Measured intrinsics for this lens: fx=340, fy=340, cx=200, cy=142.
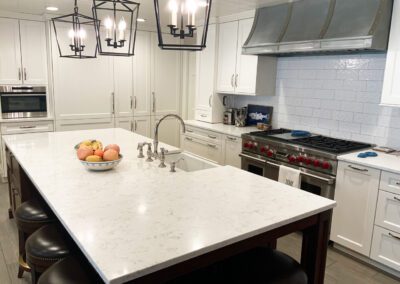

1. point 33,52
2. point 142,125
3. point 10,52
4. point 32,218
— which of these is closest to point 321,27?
point 32,218

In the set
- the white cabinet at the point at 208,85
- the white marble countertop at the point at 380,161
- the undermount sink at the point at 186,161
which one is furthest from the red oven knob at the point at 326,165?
the white cabinet at the point at 208,85

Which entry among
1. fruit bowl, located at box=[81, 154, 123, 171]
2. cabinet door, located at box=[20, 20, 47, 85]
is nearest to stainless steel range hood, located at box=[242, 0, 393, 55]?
fruit bowl, located at box=[81, 154, 123, 171]

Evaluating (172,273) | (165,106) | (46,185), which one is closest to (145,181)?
(46,185)

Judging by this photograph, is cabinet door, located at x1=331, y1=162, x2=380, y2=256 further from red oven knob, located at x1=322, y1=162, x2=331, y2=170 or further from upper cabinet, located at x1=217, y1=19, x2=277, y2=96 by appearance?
upper cabinet, located at x1=217, y1=19, x2=277, y2=96

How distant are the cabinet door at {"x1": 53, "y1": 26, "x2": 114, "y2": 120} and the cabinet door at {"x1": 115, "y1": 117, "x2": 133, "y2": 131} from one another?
0.16 meters

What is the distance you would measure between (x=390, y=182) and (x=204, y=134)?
2.51 m

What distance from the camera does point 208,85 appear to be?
4910 millimetres

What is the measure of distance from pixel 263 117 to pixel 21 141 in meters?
2.88

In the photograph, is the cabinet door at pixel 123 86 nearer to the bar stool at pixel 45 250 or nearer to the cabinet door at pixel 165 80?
the cabinet door at pixel 165 80

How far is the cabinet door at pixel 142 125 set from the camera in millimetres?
5734

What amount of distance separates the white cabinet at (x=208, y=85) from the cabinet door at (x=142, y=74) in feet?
3.52

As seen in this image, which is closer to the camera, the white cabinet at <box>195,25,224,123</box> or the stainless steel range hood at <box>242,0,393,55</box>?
the stainless steel range hood at <box>242,0,393,55</box>

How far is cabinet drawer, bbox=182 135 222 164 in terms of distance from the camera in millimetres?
4479

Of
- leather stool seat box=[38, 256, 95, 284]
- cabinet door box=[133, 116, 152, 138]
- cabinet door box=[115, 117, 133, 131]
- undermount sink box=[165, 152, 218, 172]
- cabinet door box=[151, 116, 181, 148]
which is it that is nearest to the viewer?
leather stool seat box=[38, 256, 95, 284]
